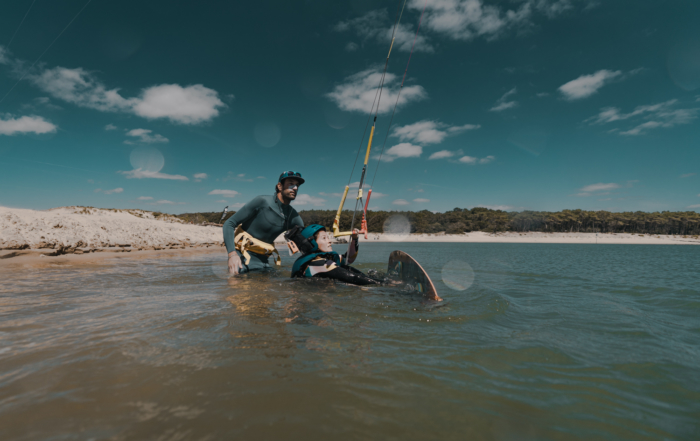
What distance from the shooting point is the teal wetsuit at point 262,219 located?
286 inches

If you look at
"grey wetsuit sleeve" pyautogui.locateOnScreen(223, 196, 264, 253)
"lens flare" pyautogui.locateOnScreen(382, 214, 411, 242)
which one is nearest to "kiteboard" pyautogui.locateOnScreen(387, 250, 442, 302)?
"grey wetsuit sleeve" pyautogui.locateOnScreen(223, 196, 264, 253)

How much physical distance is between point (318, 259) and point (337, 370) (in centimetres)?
416

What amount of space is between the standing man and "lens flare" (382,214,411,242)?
70.4 meters

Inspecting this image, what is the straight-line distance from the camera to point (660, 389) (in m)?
2.38

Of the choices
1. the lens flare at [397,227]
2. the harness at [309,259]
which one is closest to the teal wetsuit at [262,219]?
the harness at [309,259]

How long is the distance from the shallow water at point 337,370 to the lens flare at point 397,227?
73.7 m

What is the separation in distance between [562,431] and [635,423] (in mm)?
587

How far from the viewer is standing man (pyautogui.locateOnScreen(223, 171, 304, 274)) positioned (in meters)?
7.18

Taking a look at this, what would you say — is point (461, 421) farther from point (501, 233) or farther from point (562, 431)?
point (501, 233)

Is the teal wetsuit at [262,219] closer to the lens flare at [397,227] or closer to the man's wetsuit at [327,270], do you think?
the man's wetsuit at [327,270]

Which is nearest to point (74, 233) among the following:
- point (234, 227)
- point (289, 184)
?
point (234, 227)

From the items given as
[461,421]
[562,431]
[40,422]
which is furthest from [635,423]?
[40,422]

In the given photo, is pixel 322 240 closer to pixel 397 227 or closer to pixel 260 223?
pixel 260 223

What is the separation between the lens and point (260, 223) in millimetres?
7594
